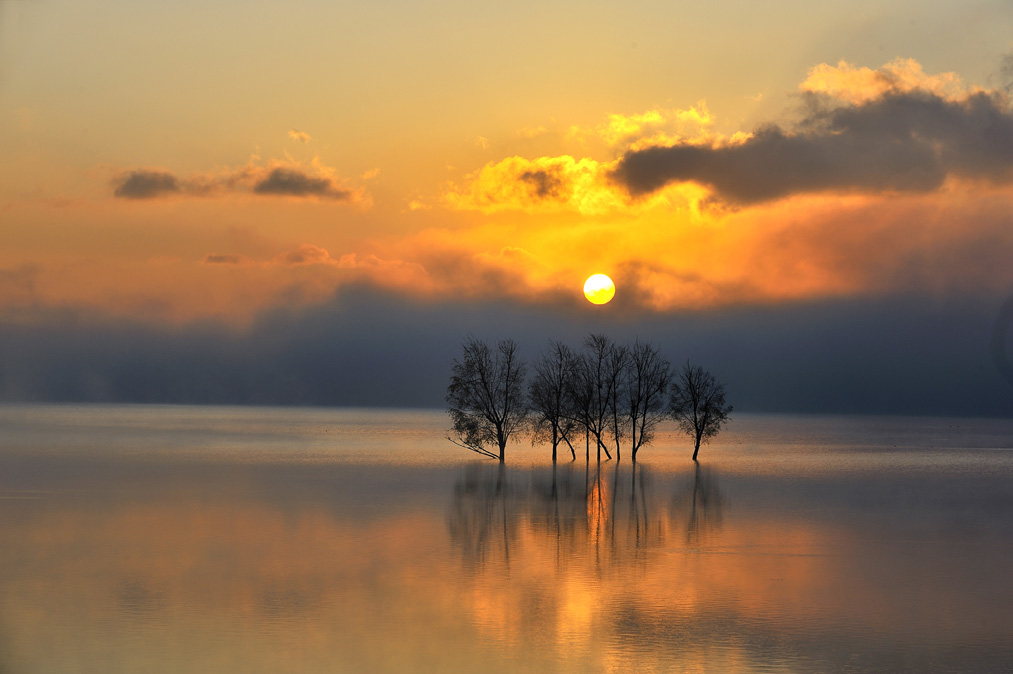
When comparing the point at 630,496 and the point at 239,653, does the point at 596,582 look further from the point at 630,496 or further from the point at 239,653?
the point at 630,496

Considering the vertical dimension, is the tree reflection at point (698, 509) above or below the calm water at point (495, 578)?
below

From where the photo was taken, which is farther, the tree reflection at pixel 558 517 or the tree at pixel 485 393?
the tree at pixel 485 393

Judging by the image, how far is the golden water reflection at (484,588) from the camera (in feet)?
56.9

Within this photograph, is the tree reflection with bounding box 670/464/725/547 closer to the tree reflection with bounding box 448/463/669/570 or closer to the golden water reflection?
the golden water reflection

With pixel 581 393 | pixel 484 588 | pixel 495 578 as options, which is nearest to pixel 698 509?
pixel 495 578

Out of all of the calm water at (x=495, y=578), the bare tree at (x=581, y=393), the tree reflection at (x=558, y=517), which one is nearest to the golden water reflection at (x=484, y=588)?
the calm water at (x=495, y=578)

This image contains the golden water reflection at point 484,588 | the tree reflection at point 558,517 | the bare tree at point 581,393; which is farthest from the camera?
the bare tree at point 581,393

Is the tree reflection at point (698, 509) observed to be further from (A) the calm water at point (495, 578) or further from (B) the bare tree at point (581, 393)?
(B) the bare tree at point (581, 393)

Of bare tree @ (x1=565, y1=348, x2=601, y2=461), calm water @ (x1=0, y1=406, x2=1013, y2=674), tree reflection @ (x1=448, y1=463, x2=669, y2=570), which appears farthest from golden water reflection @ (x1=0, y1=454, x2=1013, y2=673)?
bare tree @ (x1=565, y1=348, x2=601, y2=461)

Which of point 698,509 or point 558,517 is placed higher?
point 558,517

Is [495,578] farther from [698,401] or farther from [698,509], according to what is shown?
[698,401]

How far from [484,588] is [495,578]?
4.24 feet

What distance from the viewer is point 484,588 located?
2284cm

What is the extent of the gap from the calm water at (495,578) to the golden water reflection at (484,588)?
0.09 metres
